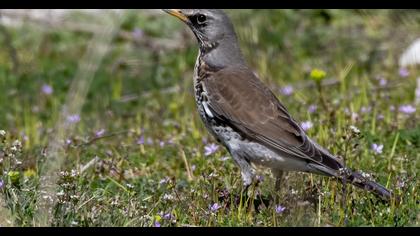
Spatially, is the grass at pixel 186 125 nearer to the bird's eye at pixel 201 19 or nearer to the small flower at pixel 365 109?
the small flower at pixel 365 109

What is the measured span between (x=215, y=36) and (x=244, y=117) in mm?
847

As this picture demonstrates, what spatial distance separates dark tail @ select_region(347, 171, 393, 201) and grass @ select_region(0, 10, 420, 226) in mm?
75

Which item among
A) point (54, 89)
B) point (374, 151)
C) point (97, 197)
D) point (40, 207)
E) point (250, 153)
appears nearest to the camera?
point (40, 207)

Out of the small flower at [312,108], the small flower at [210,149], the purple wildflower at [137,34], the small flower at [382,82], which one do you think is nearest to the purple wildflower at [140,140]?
the small flower at [210,149]

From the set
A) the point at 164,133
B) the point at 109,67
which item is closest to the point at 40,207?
the point at 164,133

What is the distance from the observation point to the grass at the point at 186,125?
209 inches

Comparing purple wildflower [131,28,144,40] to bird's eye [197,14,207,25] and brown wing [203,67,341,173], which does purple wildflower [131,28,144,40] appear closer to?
bird's eye [197,14,207,25]

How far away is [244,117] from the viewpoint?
6.16 m

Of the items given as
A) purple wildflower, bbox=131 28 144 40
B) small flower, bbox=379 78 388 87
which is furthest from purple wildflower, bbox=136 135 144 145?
purple wildflower, bbox=131 28 144 40

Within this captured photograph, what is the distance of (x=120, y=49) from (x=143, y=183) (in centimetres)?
472

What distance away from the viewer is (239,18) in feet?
35.3

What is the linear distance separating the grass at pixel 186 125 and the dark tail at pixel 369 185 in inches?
2.9

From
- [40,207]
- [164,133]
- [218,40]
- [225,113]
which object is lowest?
[40,207]
